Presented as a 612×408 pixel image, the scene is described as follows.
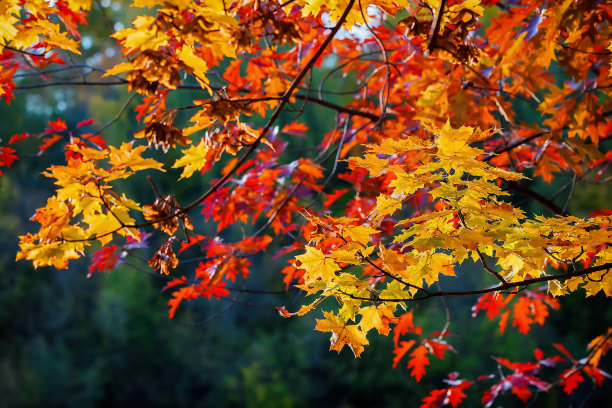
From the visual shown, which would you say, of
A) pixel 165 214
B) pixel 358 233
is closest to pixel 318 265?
pixel 358 233

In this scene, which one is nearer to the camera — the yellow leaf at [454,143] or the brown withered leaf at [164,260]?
the yellow leaf at [454,143]

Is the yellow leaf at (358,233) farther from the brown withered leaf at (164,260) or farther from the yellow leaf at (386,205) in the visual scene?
the brown withered leaf at (164,260)

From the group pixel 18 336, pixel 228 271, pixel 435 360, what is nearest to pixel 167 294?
pixel 18 336

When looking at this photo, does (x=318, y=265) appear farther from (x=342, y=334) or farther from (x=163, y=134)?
(x=163, y=134)

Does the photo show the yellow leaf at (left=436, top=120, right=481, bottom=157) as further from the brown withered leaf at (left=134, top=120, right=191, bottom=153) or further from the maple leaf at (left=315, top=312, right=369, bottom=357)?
the brown withered leaf at (left=134, top=120, right=191, bottom=153)

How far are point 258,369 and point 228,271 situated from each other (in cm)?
463

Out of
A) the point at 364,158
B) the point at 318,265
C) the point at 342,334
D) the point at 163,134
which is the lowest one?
the point at 342,334

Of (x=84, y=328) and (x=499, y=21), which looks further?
(x=84, y=328)

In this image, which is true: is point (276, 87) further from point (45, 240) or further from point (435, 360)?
point (435, 360)

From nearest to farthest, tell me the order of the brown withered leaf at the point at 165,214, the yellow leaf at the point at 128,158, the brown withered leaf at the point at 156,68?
the brown withered leaf at the point at 156,68 < the yellow leaf at the point at 128,158 < the brown withered leaf at the point at 165,214

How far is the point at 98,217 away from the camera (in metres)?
1.32

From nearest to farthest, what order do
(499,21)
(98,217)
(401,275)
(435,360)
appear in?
1. (401,275)
2. (98,217)
3. (499,21)
4. (435,360)

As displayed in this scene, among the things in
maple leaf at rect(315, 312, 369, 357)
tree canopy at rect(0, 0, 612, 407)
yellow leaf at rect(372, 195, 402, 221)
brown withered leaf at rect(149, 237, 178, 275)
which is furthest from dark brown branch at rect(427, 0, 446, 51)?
brown withered leaf at rect(149, 237, 178, 275)

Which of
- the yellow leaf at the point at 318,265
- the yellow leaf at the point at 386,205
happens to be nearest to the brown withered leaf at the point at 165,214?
the yellow leaf at the point at 318,265
